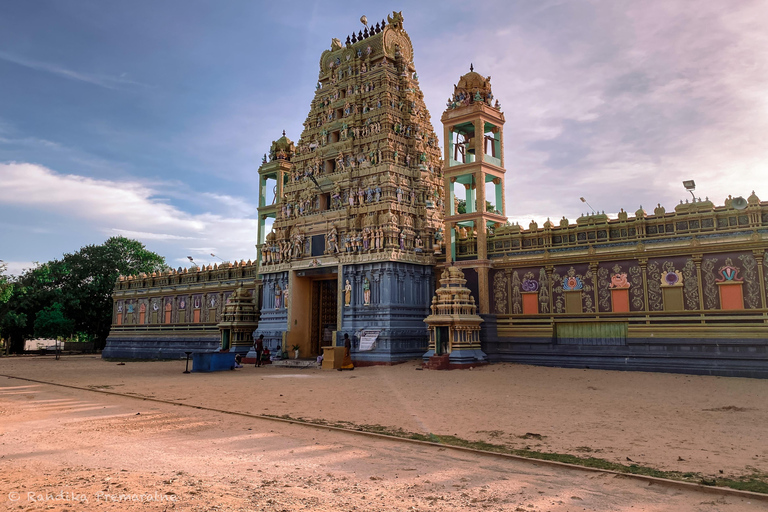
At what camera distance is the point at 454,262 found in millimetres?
29219

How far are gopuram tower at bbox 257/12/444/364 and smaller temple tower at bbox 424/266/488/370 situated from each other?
3.69 metres

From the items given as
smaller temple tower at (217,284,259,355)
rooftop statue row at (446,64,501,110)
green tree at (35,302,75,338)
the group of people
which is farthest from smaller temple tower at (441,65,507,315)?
green tree at (35,302,75,338)

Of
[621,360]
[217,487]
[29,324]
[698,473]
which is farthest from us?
[29,324]

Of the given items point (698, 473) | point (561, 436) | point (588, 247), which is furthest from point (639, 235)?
point (698, 473)

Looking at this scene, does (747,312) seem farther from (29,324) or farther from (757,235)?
(29,324)

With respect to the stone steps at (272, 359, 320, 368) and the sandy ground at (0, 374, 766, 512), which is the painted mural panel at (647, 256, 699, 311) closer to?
the stone steps at (272, 359, 320, 368)

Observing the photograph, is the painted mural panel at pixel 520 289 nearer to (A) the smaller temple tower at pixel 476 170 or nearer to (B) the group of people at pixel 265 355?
(A) the smaller temple tower at pixel 476 170

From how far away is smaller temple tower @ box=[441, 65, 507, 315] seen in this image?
28.2m

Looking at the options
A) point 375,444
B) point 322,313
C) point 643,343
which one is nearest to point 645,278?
point 643,343

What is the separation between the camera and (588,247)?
25.5 metres

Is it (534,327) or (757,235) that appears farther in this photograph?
(534,327)

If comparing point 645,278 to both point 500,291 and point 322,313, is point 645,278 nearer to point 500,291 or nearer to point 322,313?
point 500,291

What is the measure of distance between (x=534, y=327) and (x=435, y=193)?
10515mm

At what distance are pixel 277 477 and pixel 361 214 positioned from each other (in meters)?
24.9
